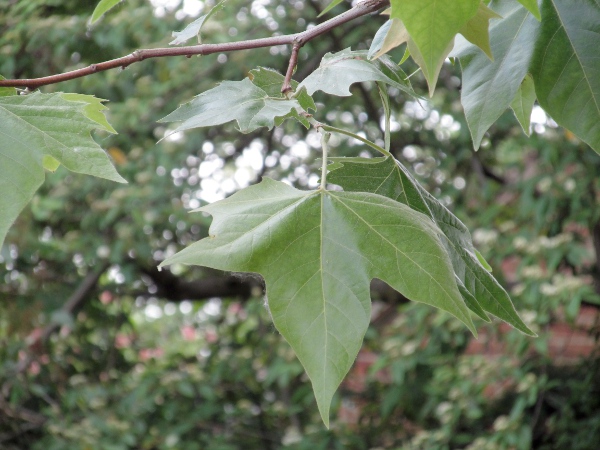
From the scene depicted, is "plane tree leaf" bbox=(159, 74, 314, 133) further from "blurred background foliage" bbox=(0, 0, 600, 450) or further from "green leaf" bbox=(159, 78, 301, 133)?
"blurred background foliage" bbox=(0, 0, 600, 450)

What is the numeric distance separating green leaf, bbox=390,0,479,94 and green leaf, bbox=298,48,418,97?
87mm

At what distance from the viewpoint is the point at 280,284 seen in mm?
591

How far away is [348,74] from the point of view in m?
0.67

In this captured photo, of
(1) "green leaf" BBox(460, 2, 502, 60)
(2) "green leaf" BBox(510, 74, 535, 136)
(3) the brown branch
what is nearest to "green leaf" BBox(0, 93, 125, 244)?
(3) the brown branch

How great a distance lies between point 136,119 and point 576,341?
6.82 ft

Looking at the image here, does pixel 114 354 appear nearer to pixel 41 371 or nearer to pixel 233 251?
pixel 41 371

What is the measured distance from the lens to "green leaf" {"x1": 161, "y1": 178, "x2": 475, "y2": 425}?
570 millimetres

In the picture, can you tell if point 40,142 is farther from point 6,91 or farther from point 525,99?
point 525,99

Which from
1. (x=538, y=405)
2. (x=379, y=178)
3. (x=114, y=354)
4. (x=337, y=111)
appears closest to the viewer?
(x=379, y=178)

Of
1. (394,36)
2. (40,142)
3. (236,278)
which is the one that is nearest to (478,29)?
(394,36)

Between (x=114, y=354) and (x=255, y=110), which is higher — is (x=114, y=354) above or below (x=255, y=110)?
below

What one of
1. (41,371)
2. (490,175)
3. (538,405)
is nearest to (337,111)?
(490,175)

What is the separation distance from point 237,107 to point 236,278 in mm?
1675

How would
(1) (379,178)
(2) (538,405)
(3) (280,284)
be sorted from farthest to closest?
1. (2) (538,405)
2. (1) (379,178)
3. (3) (280,284)
